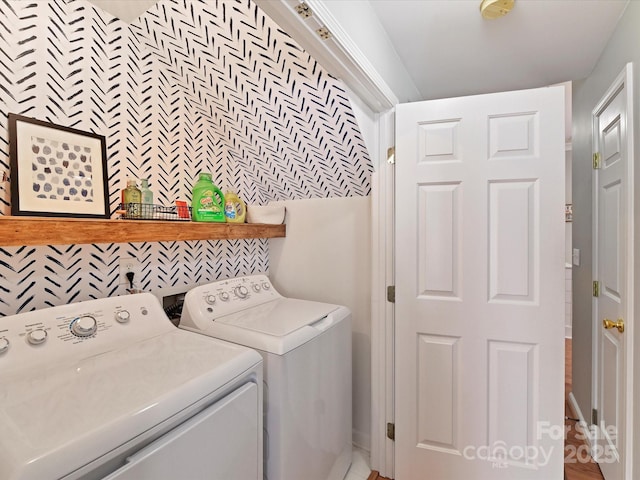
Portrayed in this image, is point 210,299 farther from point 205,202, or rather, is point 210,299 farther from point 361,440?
point 361,440

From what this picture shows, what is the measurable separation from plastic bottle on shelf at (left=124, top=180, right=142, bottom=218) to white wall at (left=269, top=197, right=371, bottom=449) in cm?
99

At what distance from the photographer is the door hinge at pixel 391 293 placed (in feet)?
5.76

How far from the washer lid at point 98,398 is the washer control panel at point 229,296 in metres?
0.32

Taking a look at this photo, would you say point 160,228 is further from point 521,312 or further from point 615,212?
point 615,212

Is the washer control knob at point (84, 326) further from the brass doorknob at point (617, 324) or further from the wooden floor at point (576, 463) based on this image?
the brass doorknob at point (617, 324)

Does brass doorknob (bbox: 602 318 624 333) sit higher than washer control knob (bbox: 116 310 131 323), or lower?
lower

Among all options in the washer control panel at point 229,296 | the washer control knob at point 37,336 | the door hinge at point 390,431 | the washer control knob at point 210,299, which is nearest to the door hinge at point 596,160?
the door hinge at point 390,431

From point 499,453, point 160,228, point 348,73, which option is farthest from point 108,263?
point 499,453

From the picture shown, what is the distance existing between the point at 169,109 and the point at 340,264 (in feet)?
4.37

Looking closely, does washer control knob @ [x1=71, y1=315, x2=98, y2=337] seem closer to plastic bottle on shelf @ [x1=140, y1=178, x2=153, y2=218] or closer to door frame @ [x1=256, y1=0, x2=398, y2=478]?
plastic bottle on shelf @ [x1=140, y1=178, x2=153, y2=218]

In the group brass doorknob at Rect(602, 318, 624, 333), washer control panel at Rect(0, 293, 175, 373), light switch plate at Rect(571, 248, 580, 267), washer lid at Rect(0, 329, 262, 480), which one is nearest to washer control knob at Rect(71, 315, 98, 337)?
washer control panel at Rect(0, 293, 175, 373)

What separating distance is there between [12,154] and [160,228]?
1.80 ft

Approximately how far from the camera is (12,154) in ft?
3.77

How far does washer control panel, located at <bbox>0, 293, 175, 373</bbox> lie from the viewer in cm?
102
